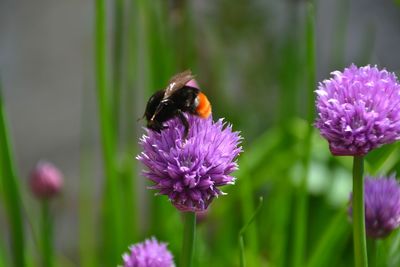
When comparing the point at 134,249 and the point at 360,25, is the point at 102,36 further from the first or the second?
the point at 360,25

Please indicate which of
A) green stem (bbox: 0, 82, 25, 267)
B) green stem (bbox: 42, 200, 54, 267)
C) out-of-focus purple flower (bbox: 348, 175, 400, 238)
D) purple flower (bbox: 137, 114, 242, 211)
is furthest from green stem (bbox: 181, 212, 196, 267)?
green stem (bbox: 42, 200, 54, 267)

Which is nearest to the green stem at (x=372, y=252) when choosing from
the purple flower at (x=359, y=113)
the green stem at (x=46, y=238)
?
the purple flower at (x=359, y=113)

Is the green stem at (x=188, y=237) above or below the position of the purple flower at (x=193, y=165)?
below

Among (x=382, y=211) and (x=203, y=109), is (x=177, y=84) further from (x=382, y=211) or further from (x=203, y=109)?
(x=382, y=211)

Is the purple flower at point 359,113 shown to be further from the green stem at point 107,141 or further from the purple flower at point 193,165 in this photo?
the green stem at point 107,141

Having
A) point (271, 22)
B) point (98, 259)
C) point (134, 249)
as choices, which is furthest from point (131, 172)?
point (271, 22)

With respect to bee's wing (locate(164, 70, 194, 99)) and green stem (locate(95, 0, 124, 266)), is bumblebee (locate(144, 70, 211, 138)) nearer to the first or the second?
bee's wing (locate(164, 70, 194, 99))
